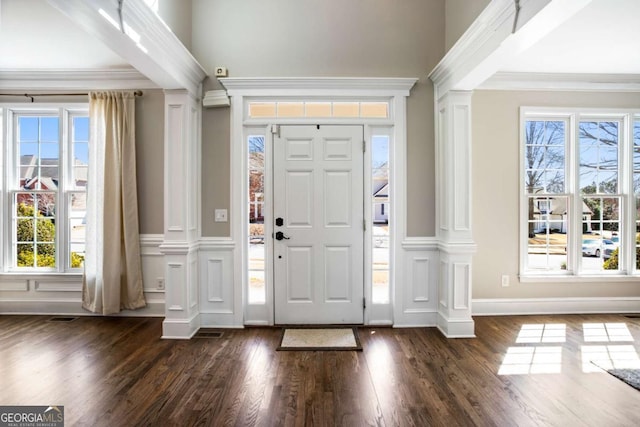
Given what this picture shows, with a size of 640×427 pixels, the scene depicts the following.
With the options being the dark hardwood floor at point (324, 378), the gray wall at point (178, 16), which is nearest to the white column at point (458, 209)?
the dark hardwood floor at point (324, 378)

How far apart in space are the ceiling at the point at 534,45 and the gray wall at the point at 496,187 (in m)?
0.38

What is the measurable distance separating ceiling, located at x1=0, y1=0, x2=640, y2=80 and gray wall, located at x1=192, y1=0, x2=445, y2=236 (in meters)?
1.05

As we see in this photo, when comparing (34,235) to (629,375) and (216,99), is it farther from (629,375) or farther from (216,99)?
(629,375)

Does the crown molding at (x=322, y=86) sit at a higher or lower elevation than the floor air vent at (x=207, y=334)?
higher

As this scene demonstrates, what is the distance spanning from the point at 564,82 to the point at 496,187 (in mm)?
1444

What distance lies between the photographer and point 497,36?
2.45 m

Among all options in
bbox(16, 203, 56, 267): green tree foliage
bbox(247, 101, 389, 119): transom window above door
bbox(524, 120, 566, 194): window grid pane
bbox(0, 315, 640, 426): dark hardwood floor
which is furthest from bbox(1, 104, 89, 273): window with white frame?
bbox(524, 120, 566, 194): window grid pane

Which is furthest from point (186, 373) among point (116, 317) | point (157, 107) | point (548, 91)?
point (548, 91)

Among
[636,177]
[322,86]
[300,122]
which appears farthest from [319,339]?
[636,177]

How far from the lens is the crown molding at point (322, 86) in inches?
138

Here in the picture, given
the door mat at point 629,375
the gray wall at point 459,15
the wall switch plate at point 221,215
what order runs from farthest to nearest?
the wall switch plate at point 221,215
the gray wall at point 459,15
the door mat at point 629,375

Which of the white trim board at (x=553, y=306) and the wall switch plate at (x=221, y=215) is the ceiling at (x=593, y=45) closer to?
the white trim board at (x=553, y=306)

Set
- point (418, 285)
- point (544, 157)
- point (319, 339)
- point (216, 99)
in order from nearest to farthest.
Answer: point (319, 339) → point (216, 99) → point (418, 285) → point (544, 157)

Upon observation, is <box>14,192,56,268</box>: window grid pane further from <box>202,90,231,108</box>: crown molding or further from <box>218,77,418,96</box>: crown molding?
<box>218,77,418,96</box>: crown molding
